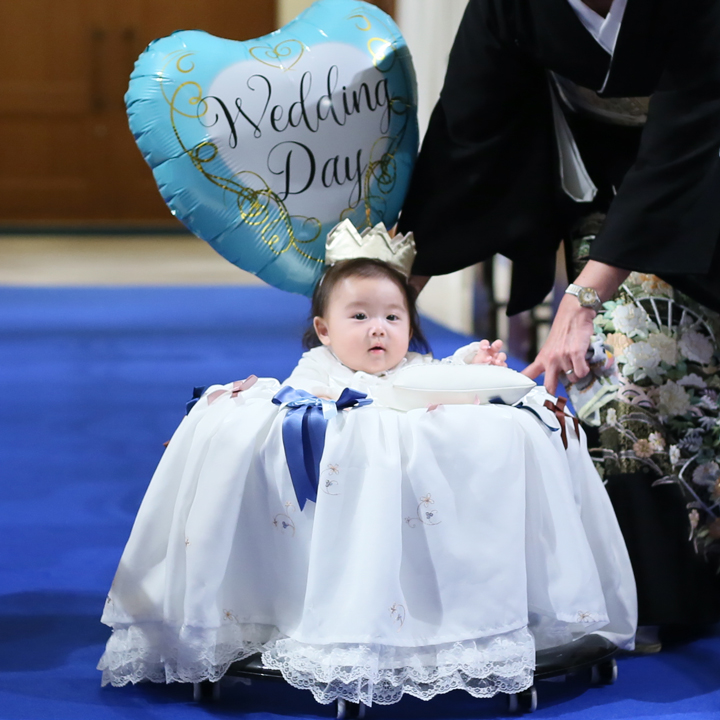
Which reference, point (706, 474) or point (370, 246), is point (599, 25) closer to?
point (370, 246)

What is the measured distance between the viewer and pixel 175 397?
3426 mm

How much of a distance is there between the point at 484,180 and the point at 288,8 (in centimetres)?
678

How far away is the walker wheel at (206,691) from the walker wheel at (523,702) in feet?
1.20

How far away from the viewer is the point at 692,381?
1635mm

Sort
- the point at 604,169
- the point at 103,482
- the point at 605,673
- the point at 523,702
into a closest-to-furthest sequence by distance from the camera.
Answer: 1. the point at 523,702
2. the point at 605,673
3. the point at 604,169
4. the point at 103,482

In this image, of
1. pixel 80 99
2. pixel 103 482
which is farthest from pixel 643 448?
pixel 80 99

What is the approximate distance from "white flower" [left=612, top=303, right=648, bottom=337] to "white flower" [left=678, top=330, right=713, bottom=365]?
2.6 inches

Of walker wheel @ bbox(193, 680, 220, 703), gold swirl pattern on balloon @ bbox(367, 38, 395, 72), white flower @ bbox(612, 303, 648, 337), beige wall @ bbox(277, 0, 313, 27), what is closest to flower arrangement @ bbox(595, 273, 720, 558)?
white flower @ bbox(612, 303, 648, 337)

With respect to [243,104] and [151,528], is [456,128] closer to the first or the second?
[243,104]

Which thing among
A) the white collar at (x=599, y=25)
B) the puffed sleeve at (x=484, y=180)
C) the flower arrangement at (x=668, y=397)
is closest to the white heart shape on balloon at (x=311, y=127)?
the puffed sleeve at (x=484, y=180)

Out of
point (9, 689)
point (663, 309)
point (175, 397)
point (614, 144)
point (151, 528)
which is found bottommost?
point (175, 397)

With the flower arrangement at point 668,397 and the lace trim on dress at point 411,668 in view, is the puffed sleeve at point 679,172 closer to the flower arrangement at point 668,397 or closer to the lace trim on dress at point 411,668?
the flower arrangement at point 668,397

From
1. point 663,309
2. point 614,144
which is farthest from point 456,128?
point 663,309

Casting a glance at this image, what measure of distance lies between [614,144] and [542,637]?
0.81 m
